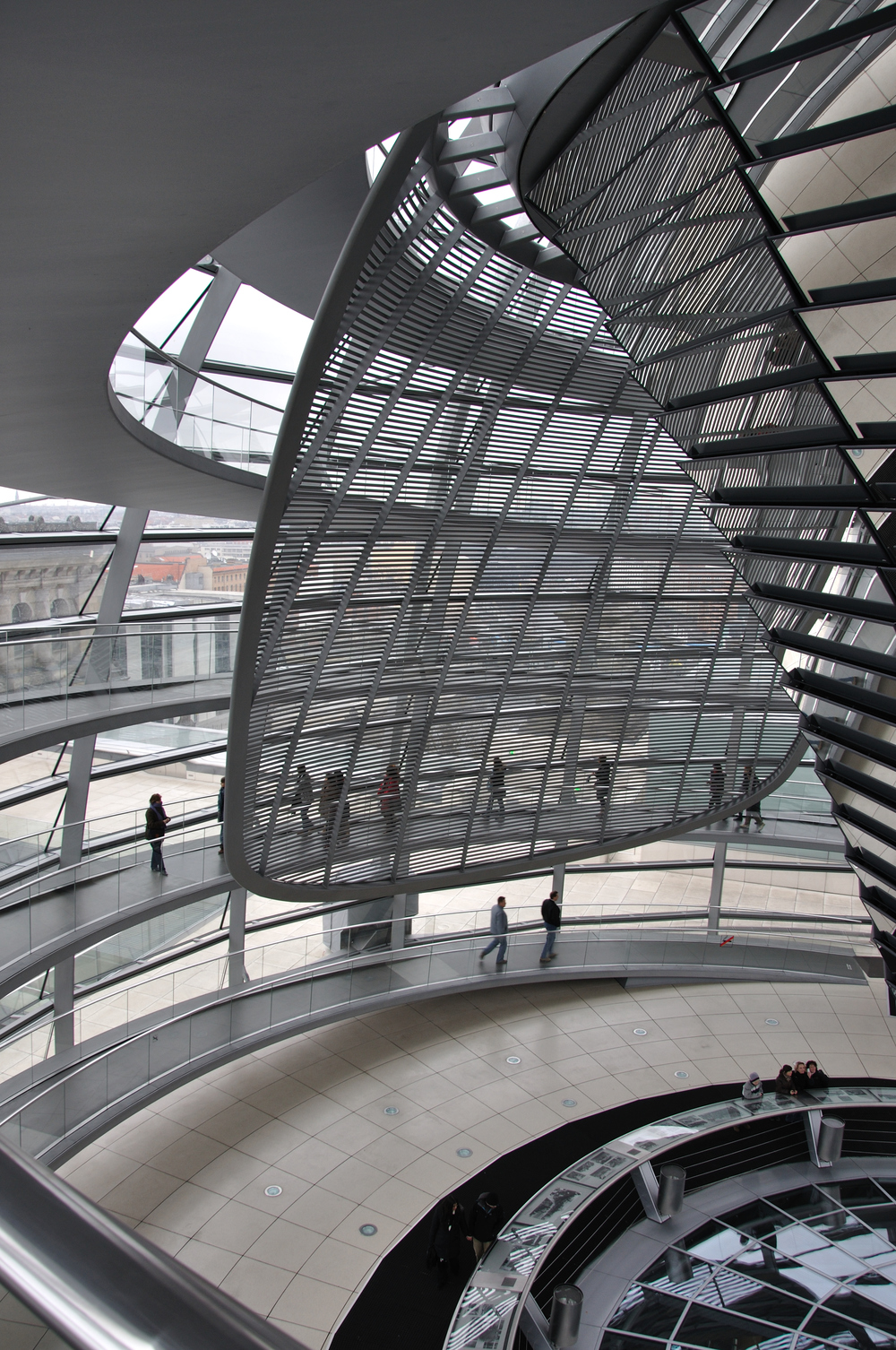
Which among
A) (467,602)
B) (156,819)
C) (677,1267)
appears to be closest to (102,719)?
(156,819)

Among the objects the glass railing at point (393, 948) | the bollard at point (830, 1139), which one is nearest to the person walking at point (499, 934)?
the glass railing at point (393, 948)

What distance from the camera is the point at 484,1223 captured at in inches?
535

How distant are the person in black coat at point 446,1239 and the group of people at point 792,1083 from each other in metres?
6.17

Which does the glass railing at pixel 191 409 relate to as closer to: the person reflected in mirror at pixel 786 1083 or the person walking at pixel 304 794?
the person walking at pixel 304 794

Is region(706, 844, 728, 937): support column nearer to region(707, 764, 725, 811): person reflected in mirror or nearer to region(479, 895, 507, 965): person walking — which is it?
region(707, 764, 725, 811): person reflected in mirror

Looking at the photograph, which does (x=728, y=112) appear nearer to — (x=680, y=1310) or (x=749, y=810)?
(x=680, y=1310)

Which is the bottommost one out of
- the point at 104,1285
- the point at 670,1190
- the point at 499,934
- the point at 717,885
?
the point at 670,1190

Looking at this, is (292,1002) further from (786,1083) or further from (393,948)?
(786,1083)

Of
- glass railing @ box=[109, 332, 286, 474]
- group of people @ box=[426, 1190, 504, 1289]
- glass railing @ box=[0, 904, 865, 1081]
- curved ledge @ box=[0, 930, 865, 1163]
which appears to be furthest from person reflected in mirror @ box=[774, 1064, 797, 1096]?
glass railing @ box=[109, 332, 286, 474]

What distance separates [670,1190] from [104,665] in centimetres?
1253

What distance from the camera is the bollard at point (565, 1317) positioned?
40.7 ft

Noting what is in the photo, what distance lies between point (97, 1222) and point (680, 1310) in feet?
50.6

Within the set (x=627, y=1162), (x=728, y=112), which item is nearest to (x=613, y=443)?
(x=728, y=112)

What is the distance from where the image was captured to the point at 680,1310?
1351cm
